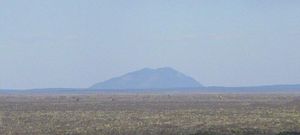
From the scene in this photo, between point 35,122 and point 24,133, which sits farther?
point 35,122

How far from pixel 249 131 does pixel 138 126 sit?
36.3 ft

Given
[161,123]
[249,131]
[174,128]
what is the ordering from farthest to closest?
[161,123] < [174,128] < [249,131]

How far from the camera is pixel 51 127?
43.6 metres

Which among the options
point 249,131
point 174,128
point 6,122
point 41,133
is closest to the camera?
point 249,131

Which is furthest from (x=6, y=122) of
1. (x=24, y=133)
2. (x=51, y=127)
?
(x=24, y=133)

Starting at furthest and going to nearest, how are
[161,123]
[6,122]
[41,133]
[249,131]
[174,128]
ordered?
[6,122] < [161,123] < [174,128] < [41,133] < [249,131]

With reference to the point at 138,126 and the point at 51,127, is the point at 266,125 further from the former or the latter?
the point at 51,127

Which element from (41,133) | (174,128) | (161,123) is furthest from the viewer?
(161,123)

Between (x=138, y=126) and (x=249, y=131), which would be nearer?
(x=249, y=131)

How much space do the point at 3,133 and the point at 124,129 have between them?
25.7 ft

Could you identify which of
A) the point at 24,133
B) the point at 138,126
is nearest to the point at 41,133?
the point at 24,133

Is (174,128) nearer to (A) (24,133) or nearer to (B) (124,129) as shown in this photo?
(B) (124,129)

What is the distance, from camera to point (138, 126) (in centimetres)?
4406

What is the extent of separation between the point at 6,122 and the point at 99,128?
35.5ft
